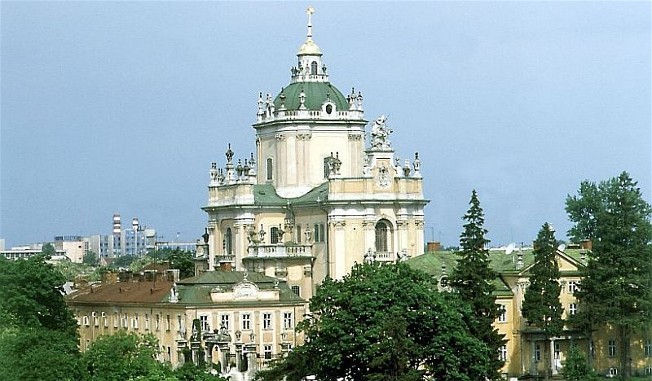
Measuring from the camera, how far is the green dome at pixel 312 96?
11919cm

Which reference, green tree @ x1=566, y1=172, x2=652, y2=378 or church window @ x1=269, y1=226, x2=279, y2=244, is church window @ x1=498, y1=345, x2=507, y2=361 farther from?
church window @ x1=269, y1=226, x2=279, y2=244

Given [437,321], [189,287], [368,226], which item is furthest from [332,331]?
[368,226]

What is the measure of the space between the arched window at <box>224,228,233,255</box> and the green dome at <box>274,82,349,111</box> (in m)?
7.09

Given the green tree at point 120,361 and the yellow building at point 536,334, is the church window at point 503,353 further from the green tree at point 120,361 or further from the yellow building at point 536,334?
the green tree at point 120,361

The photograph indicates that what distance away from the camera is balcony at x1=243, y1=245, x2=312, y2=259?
11638 centimetres

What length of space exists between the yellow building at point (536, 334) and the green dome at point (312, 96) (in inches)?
598

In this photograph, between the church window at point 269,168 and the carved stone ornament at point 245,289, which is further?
the church window at point 269,168

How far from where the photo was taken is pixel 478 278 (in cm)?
9700

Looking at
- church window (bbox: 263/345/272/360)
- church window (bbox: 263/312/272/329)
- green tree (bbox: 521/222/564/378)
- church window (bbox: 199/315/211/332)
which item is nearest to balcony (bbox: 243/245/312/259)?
church window (bbox: 263/312/272/329)

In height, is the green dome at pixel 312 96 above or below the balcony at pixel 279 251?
above

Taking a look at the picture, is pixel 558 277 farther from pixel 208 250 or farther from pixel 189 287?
pixel 208 250

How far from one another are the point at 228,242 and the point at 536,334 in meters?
22.1

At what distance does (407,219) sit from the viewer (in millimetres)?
116688

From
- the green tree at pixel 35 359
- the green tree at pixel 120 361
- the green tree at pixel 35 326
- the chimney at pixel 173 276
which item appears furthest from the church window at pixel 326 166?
the green tree at pixel 35 359
